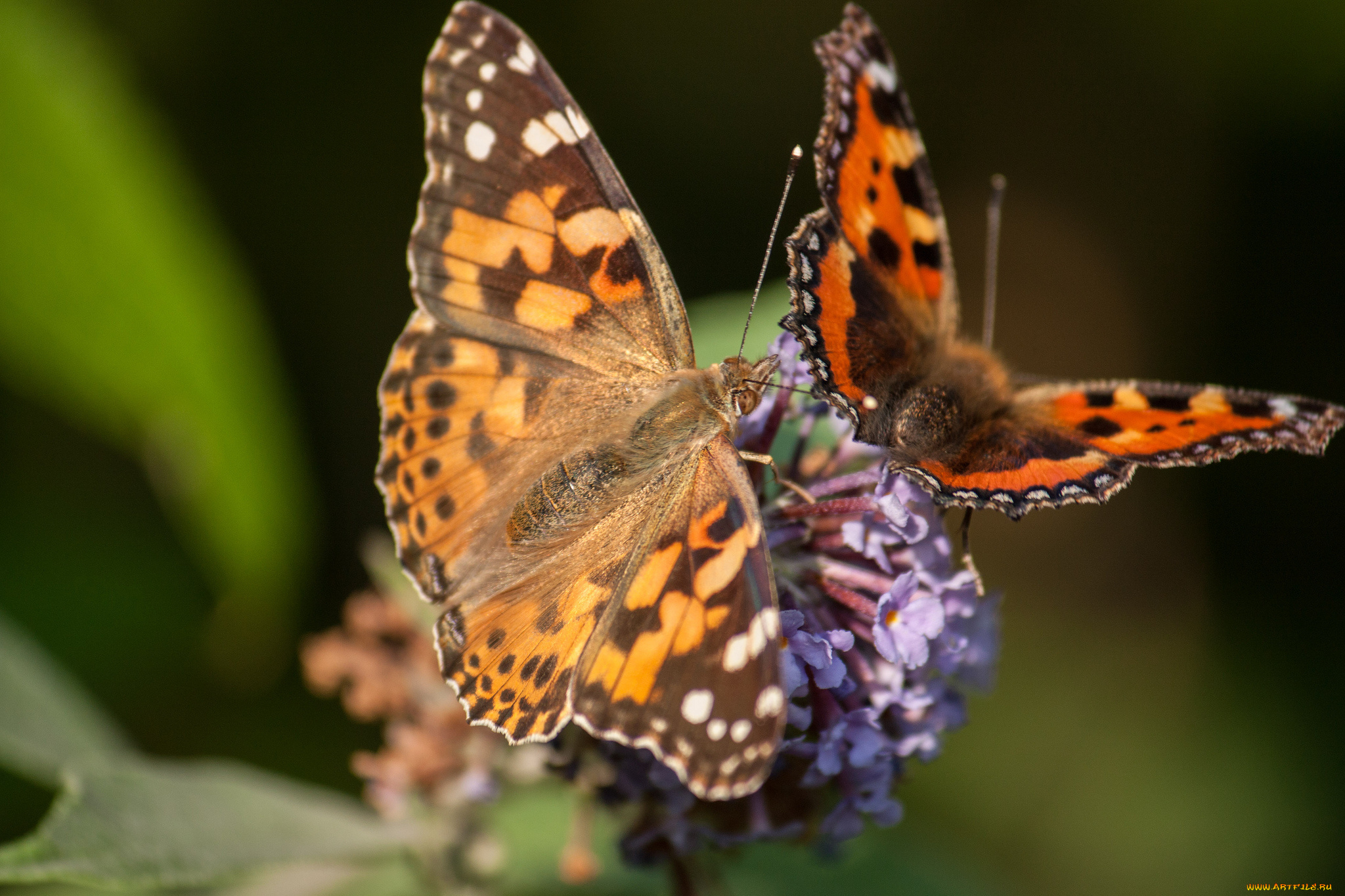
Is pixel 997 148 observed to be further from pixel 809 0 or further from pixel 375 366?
pixel 375 366

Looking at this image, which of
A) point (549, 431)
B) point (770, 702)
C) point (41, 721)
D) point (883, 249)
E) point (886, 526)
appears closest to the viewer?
point (770, 702)

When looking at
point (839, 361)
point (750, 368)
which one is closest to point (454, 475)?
point (750, 368)

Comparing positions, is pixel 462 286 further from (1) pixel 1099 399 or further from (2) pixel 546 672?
(1) pixel 1099 399

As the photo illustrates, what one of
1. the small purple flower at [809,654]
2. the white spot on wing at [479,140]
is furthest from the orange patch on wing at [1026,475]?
the white spot on wing at [479,140]

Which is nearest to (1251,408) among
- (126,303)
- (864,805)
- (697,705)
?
(864,805)

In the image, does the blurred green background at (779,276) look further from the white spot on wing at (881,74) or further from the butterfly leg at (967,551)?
the white spot on wing at (881,74)

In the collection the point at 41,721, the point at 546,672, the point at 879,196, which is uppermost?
the point at 879,196
